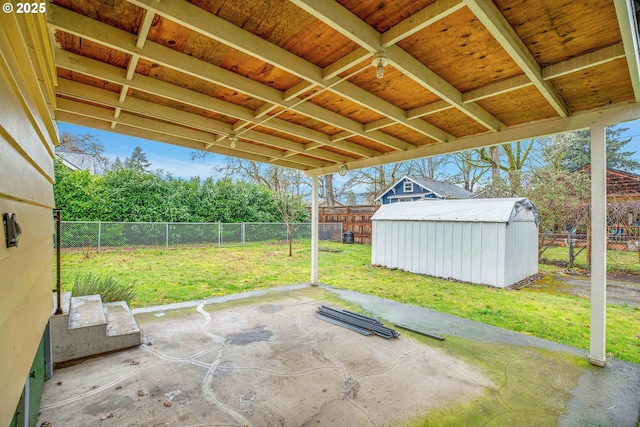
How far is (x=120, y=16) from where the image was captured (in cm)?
166

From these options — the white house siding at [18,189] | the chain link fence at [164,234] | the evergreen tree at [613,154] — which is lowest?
the chain link fence at [164,234]

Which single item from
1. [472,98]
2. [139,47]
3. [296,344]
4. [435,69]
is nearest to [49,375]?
[296,344]

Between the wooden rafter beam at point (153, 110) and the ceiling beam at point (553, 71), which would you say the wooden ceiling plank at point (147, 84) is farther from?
the ceiling beam at point (553, 71)

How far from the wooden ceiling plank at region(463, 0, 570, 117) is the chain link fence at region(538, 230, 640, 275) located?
6953 millimetres

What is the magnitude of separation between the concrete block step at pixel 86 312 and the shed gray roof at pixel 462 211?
21.1 ft

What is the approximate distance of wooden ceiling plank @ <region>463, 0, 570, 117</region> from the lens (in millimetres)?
1456

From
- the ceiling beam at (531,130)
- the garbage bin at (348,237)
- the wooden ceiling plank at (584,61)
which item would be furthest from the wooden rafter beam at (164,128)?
the garbage bin at (348,237)

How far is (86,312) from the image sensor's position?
3.04 meters

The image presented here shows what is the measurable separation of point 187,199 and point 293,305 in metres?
7.54

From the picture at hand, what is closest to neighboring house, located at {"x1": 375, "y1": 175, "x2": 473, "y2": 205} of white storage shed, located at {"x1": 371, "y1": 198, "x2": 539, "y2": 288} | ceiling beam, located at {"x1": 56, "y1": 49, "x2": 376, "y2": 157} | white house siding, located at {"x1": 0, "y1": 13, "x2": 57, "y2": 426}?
white storage shed, located at {"x1": 371, "y1": 198, "x2": 539, "y2": 288}

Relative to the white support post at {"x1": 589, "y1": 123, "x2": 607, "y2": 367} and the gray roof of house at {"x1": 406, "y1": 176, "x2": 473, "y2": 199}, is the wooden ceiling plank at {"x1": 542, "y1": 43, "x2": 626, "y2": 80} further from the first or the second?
the gray roof of house at {"x1": 406, "y1": 176, "x2": 473, "y2": 199}

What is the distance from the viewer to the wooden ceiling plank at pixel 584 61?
1848 millimetres

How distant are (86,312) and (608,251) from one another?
11191mm

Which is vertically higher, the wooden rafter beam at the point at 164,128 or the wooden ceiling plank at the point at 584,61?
the wooden ceiling plank at the point at 584,61
